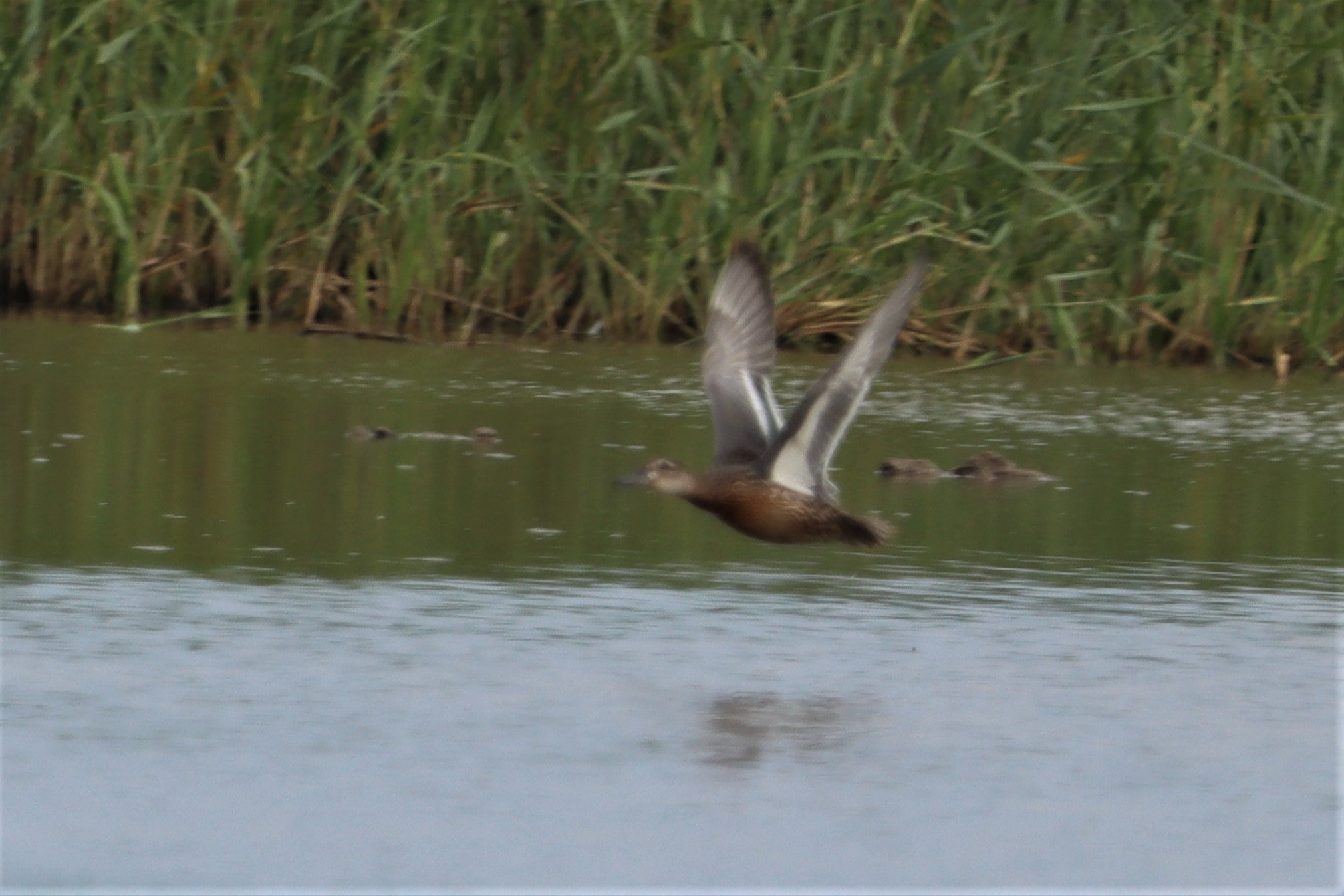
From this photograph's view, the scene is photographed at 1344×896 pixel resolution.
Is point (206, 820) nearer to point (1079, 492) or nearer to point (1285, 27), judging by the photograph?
point (1079, 492)

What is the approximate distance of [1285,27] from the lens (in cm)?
994

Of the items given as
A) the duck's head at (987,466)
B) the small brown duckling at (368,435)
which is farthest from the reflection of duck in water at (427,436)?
the duck's head at (987,466)

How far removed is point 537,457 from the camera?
7.29 metres

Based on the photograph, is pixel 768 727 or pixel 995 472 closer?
pixel 768 727

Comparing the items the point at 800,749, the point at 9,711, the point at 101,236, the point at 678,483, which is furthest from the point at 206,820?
the point at 101,236

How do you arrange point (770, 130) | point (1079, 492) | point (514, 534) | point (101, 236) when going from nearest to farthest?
point (514, 534)
point (1079, 492)
point (770, 130)
point (101, 236)

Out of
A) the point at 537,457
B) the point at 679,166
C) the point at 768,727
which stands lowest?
the point at 768,727

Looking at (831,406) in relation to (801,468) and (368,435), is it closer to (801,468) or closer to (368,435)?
(801,468)

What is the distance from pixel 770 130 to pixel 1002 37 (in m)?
1.18

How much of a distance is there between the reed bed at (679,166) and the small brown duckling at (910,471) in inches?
89.5

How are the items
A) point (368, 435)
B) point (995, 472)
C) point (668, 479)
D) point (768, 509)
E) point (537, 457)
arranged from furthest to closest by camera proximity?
point (368, 435)
point (537, 457)
point (995, 472)
point (668, 479)
point (768, 509)

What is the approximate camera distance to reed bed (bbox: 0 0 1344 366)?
31.3ft

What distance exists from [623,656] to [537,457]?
2652 mm

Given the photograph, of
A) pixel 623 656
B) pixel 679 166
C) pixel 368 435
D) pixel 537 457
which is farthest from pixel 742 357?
pixel 679 166
